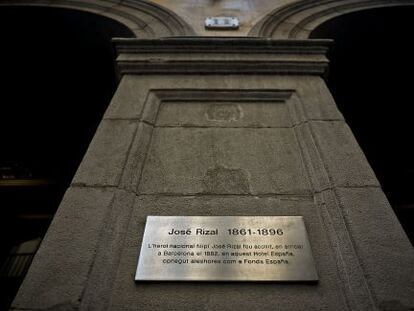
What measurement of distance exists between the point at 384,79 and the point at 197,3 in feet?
12.0

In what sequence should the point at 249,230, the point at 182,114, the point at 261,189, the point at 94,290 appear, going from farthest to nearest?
the point at 182,114 < the point at 261,189 < the point at 249,230 < the point at 94,290

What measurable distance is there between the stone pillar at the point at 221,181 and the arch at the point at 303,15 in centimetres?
85

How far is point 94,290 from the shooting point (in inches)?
68.4

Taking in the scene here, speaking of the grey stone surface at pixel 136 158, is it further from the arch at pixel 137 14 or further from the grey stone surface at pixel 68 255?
the arch at pixel 137 14

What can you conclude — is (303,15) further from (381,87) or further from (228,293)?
(228,293)

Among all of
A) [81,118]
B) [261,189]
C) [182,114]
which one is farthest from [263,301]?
[81,118]

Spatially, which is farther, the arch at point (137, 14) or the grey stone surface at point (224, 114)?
the arch at point (137, 14)

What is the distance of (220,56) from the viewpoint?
3.53 metres

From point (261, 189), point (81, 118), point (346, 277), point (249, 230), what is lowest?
point (346, 277)

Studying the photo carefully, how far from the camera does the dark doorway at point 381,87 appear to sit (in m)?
4.79

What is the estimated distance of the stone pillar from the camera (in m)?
1.76

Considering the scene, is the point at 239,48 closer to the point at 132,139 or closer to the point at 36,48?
the point at 132,139

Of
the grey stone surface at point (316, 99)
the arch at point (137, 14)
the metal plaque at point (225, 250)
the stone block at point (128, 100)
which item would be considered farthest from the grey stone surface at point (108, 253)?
the arch at point (137, 14)

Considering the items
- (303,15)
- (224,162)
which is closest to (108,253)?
(224,162)
